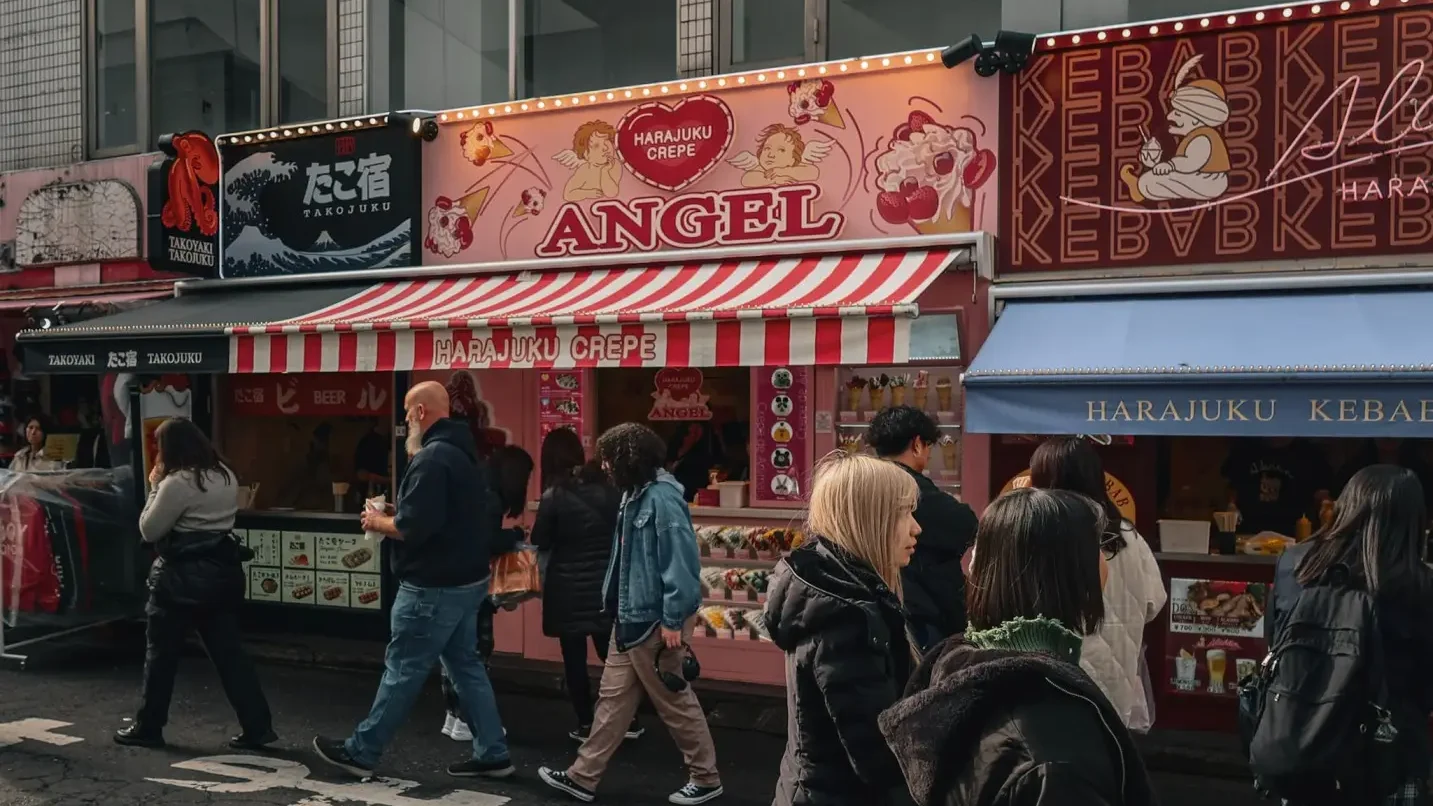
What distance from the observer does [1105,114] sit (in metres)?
6.85

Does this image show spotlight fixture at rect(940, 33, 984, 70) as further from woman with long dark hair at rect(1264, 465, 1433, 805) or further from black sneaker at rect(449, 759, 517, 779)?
black sneaker at rect(449, 759, 517, 779)

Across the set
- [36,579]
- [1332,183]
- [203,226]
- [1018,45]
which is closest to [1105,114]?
[1018,45]

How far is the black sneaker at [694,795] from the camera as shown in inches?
217

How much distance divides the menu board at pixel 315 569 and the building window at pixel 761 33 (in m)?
4.67

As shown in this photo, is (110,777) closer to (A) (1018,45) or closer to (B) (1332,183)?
(A) (1018,45)

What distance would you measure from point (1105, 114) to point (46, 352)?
7.54m

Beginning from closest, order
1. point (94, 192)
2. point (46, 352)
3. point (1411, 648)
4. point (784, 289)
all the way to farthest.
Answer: point (1411, 648), point (784, 289), point (46, 352), point (94, 192)

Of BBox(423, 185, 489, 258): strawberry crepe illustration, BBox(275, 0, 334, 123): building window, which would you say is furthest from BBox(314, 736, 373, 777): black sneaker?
BBox(275, 0, 334, 123): building window

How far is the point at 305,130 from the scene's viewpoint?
9.44 metres

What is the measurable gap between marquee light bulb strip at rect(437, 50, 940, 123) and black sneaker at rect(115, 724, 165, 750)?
15.6ft

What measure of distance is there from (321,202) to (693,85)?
10.9ft

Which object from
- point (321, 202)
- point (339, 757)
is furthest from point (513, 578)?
point (321, 202)

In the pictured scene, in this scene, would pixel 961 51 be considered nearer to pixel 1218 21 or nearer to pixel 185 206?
pixel 1218 21

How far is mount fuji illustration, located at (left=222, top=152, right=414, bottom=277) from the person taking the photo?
9.23 m
